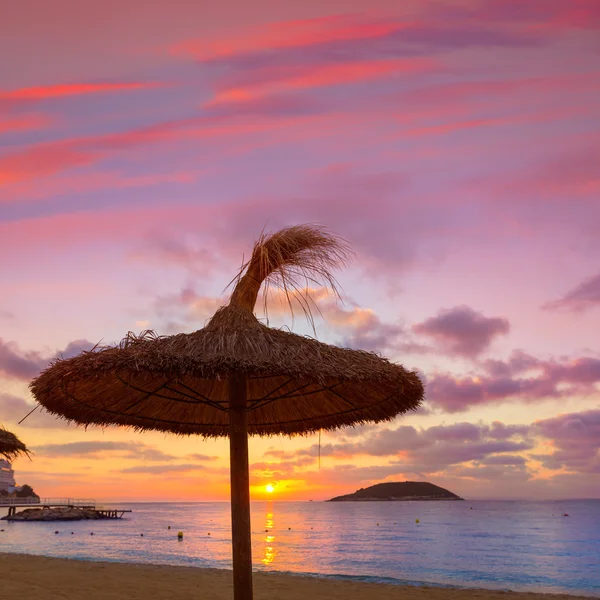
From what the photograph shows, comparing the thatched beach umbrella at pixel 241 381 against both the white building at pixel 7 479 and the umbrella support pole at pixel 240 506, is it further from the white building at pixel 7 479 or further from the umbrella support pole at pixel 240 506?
the white building at pixel 7 479

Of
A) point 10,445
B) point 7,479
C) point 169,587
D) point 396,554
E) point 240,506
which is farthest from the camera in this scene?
point 7,479

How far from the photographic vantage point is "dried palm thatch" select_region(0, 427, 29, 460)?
12.5m

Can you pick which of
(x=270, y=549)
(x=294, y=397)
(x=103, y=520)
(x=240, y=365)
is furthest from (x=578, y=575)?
(x=103, y=520)

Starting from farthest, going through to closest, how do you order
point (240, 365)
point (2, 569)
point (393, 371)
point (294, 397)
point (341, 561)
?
1. point (341, 561)
2. point (2, 569)
3. point (294, 397)
4. point (393, 371)
5. point (240, 365)

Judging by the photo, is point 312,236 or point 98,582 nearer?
point 312,236

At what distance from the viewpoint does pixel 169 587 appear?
13992 millimetres

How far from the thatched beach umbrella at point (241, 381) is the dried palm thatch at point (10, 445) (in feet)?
21.2

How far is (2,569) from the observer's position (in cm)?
1614

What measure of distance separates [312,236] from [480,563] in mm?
34372

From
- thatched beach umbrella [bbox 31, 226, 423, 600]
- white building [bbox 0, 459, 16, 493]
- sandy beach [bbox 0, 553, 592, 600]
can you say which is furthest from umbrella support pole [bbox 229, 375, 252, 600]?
white building [bbox 0, 459, 16, 493]

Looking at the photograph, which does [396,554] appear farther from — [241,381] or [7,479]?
[7,479]

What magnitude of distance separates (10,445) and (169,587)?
477 cm

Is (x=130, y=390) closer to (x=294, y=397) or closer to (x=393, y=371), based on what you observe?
(x=294, y=397)

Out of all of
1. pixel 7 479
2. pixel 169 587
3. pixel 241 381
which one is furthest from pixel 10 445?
Answer: pixel 7 479
